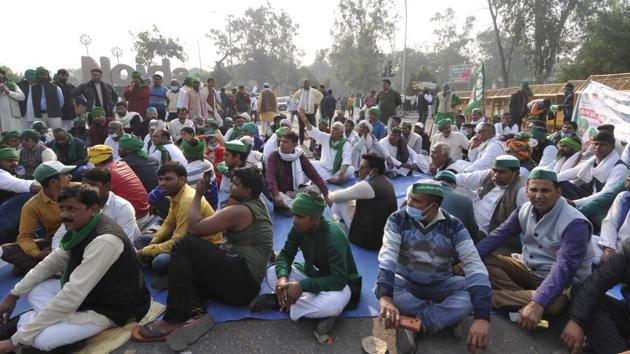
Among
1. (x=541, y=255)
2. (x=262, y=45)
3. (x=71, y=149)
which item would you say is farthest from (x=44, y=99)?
(x=262, y=45)

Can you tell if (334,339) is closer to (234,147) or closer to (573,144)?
(234,147)

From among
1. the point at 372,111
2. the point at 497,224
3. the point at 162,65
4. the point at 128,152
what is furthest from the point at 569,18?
the point at 162,65

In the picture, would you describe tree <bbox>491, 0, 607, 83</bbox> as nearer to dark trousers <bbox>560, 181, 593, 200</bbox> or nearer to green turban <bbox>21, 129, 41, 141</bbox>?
dark trousers <bbox>560, 181, 593, 200</bbox>

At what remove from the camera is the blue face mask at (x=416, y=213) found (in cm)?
271

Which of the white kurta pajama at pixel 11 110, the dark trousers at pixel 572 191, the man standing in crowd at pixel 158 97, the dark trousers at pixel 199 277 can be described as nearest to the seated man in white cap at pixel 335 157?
the dark trousers at pixel 572 191

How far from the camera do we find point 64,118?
26.8 feet

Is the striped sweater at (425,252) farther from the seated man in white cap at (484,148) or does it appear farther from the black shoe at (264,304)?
the seated man in white cap at (484,148)

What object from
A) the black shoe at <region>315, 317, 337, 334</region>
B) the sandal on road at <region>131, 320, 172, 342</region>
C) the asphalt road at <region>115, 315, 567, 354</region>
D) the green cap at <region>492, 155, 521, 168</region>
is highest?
the green cap at <region>492, 155, 521, 168</region>

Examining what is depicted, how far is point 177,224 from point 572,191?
179 inches

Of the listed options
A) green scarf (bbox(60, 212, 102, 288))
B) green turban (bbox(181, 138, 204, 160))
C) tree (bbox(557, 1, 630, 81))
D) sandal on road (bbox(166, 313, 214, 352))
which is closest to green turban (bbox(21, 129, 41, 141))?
green turban (bbox(181, 138, 204, 160))

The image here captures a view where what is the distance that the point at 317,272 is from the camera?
125 inches

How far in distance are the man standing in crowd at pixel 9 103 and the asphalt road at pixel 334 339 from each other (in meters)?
7.06

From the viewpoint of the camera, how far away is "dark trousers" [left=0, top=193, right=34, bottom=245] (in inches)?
160

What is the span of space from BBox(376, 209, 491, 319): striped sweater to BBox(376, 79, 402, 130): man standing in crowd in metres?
8.31
